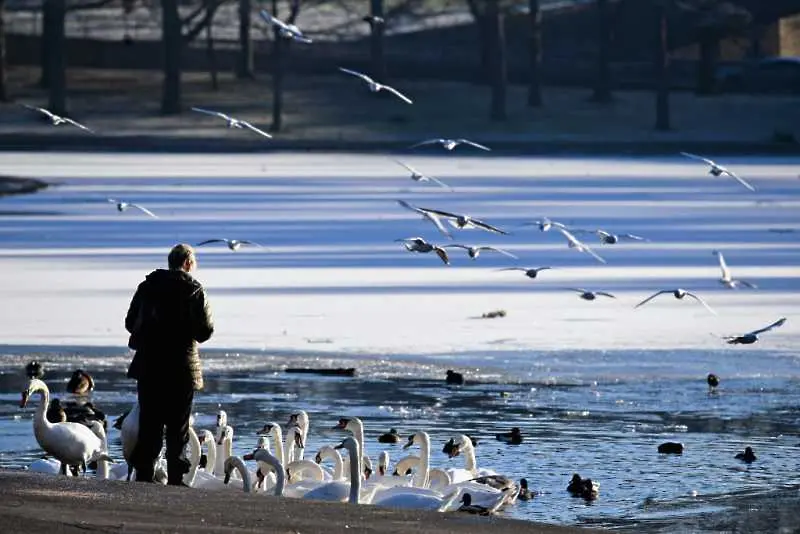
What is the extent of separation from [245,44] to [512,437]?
55.1 metres

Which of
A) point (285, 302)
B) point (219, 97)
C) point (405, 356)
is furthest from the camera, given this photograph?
point (219, 97)

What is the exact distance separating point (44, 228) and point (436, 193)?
10.8m

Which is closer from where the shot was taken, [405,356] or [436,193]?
[405,356]

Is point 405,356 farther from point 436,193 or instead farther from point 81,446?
point 436,193

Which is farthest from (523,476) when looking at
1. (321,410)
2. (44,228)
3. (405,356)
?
(44,228)

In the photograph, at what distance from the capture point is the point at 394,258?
27.6 m

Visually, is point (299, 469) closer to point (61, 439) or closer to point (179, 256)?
point (61, 439)

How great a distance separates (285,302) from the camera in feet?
72.3

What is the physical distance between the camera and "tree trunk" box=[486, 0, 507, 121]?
61.3 meters

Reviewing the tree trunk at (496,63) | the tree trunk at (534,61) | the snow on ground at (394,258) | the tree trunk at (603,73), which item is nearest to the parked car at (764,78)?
the tree trunk at (603,73)

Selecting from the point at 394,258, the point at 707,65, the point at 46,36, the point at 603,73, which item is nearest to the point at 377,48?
the point at 603,73

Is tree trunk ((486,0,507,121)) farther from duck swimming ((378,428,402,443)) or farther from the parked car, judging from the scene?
duck swimming ((378,428,402,443))

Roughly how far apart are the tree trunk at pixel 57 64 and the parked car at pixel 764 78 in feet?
67.5

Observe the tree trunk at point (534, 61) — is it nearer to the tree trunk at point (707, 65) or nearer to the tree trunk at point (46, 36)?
the tree trunk at point (707, 65)
